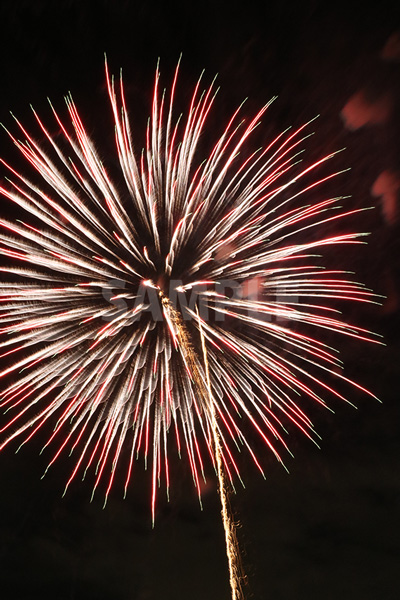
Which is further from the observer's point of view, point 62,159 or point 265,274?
point 265,274

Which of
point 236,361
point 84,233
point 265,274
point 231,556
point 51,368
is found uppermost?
point 84,233

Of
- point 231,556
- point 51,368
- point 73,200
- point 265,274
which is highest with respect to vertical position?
point 73,200

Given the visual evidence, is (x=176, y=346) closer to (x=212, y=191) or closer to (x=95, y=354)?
(x=95, y=354)

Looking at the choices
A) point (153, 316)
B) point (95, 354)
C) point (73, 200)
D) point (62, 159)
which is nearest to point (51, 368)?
point (95, 354)

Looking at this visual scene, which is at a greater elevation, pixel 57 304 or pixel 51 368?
pixel 57 304

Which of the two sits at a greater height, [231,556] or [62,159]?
[62,159]

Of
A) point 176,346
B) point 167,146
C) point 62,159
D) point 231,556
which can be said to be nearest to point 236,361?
point 176,346

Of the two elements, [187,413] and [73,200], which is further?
[187,413]

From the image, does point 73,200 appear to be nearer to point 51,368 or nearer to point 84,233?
point 84,233
